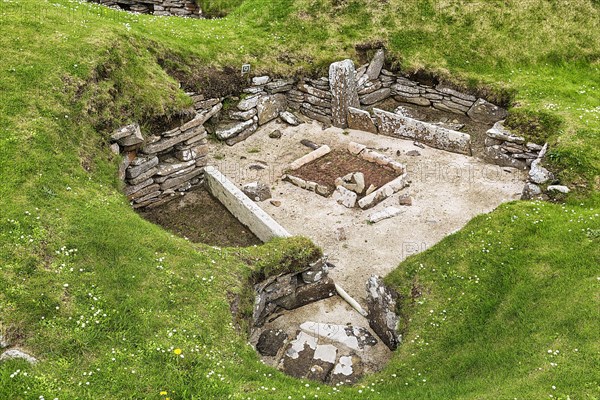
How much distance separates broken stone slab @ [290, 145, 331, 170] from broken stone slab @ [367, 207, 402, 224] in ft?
11.3

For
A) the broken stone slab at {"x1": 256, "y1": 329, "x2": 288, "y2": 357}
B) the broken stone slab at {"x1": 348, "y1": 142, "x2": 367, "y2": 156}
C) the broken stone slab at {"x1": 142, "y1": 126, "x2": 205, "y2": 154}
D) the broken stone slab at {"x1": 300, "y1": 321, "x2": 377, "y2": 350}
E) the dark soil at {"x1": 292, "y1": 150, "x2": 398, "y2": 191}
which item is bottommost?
the broken stone slab at {"x1": 300, "y1": 321, "x2": 377, "y2": 350}

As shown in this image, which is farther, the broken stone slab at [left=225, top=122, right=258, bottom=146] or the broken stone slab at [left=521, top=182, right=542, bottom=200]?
the broken stone slab at [left=225, top=122, right=258, bottom=146]

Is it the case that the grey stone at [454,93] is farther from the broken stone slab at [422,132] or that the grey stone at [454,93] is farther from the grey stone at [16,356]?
the grey stone at [16,356]

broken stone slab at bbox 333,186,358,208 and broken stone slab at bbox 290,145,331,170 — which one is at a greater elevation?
broken stone slab at bbox 290,145,331,170

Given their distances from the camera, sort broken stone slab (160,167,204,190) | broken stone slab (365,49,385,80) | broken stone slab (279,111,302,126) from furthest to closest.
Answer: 1. broken stone slab (365,49,385,80)
2. broken stone slab (279,111,302,126)
3. broken stone slab (160,167,204,190)

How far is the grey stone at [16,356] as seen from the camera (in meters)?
9.10

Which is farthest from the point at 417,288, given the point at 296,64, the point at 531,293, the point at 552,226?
the point at 296,64

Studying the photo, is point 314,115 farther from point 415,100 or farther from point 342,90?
point 415,100

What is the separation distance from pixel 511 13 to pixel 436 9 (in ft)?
9.70

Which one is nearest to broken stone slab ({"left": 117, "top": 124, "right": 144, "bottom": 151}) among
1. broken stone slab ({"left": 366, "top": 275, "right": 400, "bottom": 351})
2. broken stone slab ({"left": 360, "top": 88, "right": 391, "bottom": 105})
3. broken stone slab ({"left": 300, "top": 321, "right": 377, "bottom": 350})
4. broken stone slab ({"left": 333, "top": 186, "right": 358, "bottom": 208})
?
broken stone slab ({"left": 333, "top": 186, "right": 358, "bottom": 208})

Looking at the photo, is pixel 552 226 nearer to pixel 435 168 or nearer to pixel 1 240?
pixel 435 168

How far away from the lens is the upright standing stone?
2025 centimetres

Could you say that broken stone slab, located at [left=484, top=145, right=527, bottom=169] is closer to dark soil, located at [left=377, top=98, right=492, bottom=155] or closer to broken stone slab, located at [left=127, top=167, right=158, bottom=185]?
dark soil, located at [left=377, top=98, right=492, bottom=155]

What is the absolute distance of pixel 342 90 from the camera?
2053 cm
